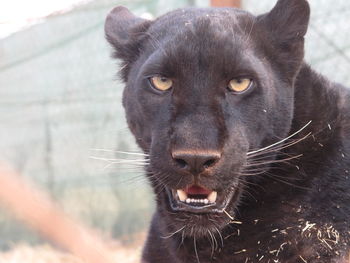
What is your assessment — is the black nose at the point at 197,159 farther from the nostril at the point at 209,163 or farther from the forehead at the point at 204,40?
the forehead at the point at 204,40

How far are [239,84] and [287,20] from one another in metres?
0.46

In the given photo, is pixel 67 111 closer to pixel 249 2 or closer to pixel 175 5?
pixel 175 5

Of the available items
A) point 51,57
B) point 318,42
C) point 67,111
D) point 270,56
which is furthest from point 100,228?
point 270,56

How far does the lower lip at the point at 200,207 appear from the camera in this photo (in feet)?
7.44

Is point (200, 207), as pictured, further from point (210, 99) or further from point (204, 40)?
point (204, 40)

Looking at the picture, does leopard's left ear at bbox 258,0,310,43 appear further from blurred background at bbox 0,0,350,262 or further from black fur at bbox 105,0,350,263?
blurred background at bbox 0,0,350,262

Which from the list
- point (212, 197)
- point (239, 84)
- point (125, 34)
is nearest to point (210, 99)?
point (239, 84)

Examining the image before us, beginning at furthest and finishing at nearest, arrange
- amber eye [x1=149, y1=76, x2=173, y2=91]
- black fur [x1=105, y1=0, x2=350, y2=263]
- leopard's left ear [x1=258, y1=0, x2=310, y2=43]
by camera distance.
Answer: leopard's left ear [x1=258, y1=0, x2=310, y2=43]
amber eye [x1=149, y1=76, x2=173, y2=91]
black fur [x1=105, y1=0, x2=350, y2=263]

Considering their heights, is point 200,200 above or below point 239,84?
below

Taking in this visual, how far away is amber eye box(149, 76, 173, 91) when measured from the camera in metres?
2.40

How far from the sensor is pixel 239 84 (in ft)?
7.73

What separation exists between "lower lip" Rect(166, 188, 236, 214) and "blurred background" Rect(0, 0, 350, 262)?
3.12m

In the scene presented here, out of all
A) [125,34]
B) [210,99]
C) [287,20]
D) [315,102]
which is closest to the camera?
[210,99]

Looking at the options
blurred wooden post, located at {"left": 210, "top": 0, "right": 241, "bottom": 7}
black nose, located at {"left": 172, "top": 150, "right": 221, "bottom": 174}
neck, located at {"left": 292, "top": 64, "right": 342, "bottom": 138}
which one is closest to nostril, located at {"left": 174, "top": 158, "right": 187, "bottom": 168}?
black nose, located at {"left": 172, "top": 150, "right": 221, "bottom": 174}
